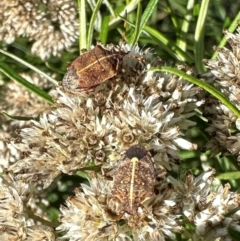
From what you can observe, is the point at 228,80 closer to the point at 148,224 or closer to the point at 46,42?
the point at 148,224

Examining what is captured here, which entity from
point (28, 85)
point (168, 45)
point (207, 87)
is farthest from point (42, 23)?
point (207, 87)

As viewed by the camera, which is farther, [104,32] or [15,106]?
→ [15,106]

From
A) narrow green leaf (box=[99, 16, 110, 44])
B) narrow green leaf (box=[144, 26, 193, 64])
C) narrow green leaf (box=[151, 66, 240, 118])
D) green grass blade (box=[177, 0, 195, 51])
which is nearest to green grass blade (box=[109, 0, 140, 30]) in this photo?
narrow green leaf (box=[99, 16, 110, 44])

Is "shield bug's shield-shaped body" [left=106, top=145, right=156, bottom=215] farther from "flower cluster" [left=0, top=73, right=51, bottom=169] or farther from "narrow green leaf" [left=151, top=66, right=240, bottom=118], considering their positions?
"flower cluster" [left=0, top=73, right=51, bottom=169]

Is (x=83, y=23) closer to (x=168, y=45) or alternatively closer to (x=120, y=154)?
(x=168, y=45)

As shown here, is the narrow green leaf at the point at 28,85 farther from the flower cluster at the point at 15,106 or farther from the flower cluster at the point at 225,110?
the flower cluster at the point at 225,110

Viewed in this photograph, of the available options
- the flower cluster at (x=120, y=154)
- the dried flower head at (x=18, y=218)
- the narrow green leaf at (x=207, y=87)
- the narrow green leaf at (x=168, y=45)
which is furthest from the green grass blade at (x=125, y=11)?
the dried flower head at (x=18, y=218)
